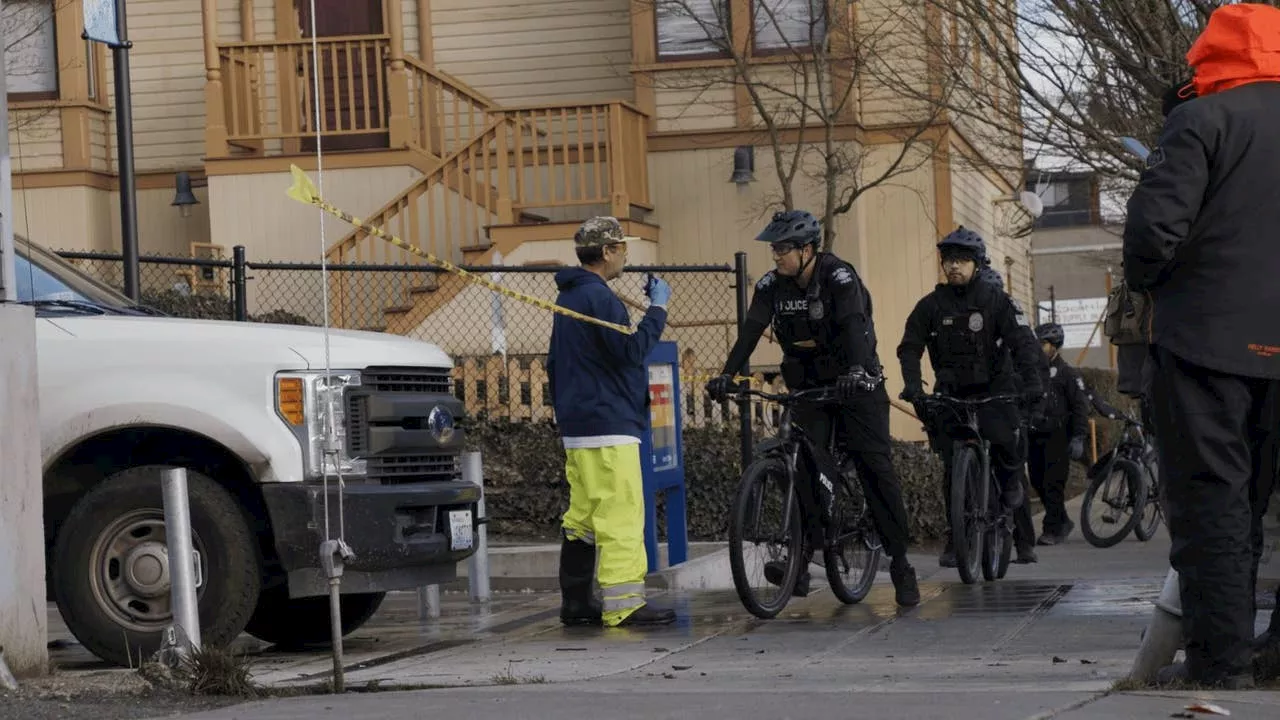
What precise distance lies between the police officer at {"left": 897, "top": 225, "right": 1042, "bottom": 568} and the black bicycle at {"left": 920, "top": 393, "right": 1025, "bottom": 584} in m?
0.11

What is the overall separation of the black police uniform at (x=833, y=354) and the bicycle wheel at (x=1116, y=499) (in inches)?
248

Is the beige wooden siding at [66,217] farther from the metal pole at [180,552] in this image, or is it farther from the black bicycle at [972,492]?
the metal pole at [180,552]

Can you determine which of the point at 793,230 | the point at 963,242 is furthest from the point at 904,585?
the point at 963,242

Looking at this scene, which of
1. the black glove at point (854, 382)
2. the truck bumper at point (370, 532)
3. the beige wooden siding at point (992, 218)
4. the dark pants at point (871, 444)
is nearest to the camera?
the truck bumper at point (370, 532)

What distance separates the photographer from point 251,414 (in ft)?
26.0

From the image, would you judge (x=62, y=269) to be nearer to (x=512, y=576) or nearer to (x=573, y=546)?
→ (x=573, y=546)

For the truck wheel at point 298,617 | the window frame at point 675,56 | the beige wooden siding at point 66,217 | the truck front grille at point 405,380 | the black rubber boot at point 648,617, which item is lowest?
the black rubber boot at point 648,617

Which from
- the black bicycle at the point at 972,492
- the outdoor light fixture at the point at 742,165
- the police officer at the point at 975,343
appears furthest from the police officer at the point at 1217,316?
the outdoor light fixture at the point at 742,165

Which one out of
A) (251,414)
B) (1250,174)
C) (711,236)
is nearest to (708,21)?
(711,236)

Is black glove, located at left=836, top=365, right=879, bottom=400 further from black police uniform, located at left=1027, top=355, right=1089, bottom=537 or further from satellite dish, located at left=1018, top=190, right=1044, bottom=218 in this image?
satellite dish, located at left=1018, top=190, right=1044, bottom=218

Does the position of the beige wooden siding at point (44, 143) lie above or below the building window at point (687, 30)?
below

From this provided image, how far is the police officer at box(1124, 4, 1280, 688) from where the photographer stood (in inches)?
226

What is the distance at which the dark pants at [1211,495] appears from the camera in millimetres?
5719

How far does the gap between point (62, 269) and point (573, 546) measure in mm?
2609
